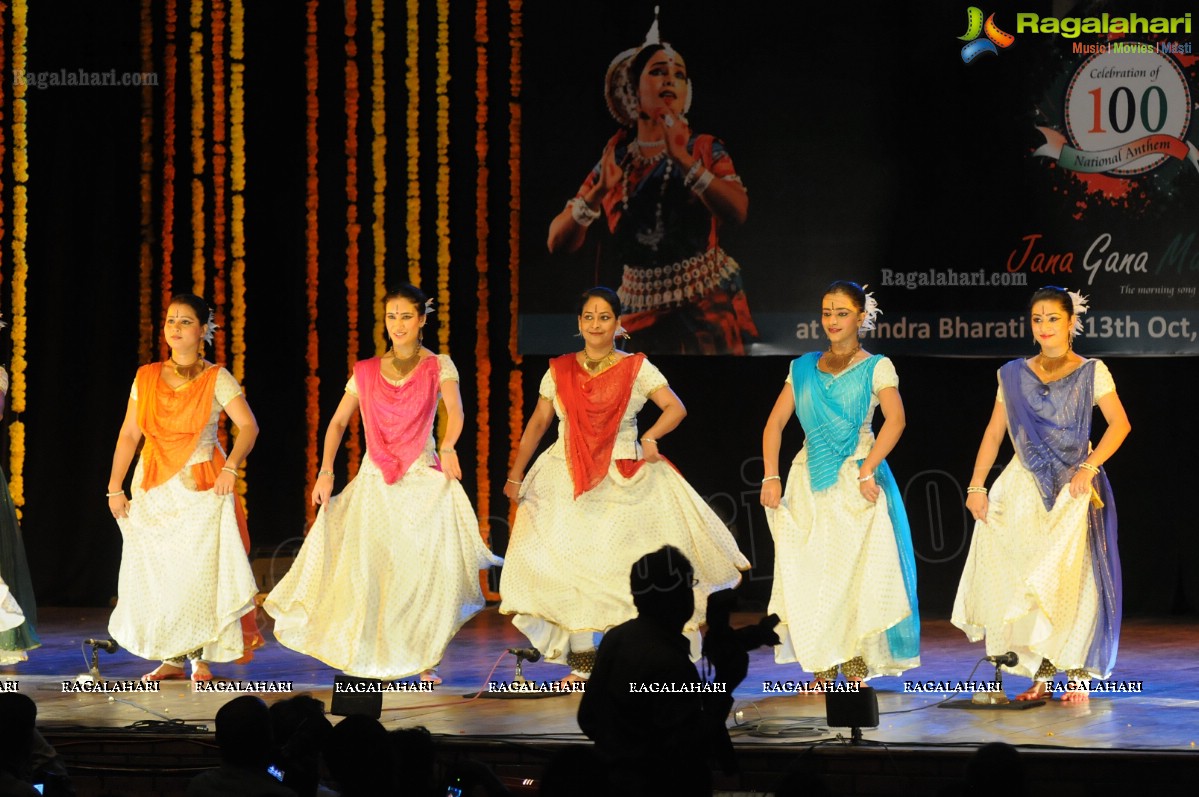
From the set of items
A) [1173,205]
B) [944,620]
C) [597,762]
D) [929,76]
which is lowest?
[944,620]

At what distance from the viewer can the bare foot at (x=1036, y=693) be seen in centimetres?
596

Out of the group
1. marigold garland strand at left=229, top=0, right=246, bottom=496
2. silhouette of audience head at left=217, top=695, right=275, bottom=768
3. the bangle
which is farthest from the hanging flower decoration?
silhouette of audience head at left=217, top=695, right=275, bottom=768

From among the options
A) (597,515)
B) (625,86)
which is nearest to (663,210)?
(625,86)

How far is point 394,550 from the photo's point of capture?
6188mm

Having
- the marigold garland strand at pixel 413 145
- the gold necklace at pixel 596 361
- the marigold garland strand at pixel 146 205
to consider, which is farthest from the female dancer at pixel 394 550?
the marigold garland strand at pixel 146 205

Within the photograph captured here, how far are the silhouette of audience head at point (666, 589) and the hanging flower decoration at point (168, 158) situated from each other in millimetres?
5991

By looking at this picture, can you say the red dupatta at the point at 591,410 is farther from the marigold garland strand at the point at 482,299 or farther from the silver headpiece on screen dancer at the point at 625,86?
the marigold garland strand at the point at 482,299

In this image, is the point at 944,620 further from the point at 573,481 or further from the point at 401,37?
the point at 401,37

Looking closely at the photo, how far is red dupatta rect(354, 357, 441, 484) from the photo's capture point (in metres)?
6.27

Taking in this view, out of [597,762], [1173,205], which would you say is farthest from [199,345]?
[1173,205]

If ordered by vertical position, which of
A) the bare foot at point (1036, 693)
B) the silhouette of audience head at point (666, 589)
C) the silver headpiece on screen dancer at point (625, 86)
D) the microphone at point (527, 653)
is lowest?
the bare foot at point (1036, 693)

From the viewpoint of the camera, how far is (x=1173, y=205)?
8109mm

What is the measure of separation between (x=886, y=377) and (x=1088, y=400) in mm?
742

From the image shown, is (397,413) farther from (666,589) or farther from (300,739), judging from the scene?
(666,589)
